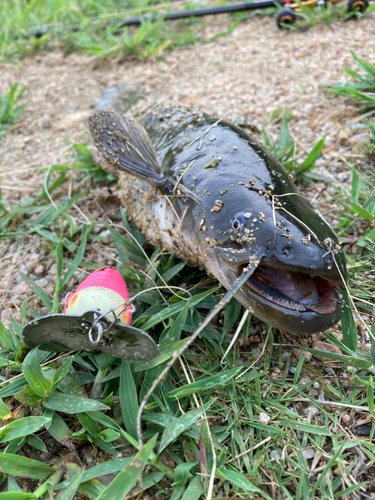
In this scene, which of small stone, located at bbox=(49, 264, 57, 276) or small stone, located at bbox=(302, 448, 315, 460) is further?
small stone, located at bbox=(49, 264, 57, 276)

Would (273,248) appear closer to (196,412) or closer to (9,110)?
(196,412)

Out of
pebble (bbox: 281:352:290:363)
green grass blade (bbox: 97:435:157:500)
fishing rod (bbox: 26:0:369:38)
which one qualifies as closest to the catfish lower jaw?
pebble (bbox: 281:352:290:363)

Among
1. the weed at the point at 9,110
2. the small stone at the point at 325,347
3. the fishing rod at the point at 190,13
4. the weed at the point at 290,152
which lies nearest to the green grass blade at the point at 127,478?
the small stone at the point at 325,347

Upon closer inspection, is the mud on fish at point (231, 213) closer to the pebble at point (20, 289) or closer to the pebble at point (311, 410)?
the pebble at point (311, 410)

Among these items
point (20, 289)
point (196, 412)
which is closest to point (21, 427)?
point (196, 412)

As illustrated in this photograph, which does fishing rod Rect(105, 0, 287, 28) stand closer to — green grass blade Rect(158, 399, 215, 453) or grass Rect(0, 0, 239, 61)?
grass Rect(0, 0, 239, 61)

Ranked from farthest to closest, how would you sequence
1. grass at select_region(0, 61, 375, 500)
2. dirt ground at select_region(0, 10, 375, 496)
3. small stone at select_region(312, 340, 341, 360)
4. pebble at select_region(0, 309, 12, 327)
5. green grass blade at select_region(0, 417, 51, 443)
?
1. dirt ground at select_region(0, 10, 375, 496)
2. pebble at select_region(0, 309, 12, 327)
3. small stone at select_region(312, 340, 341, 360)
4. green grass blade at select_region(0, 417, 51, 443)
5. grass at select_region(0, 61, 375, 500)

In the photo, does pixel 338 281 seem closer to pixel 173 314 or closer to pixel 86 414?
pixel 173 314

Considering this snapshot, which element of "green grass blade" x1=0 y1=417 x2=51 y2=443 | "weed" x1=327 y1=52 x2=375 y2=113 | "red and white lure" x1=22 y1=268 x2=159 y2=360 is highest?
"weed" x1=327 y1=52 x2=375 y2=113
